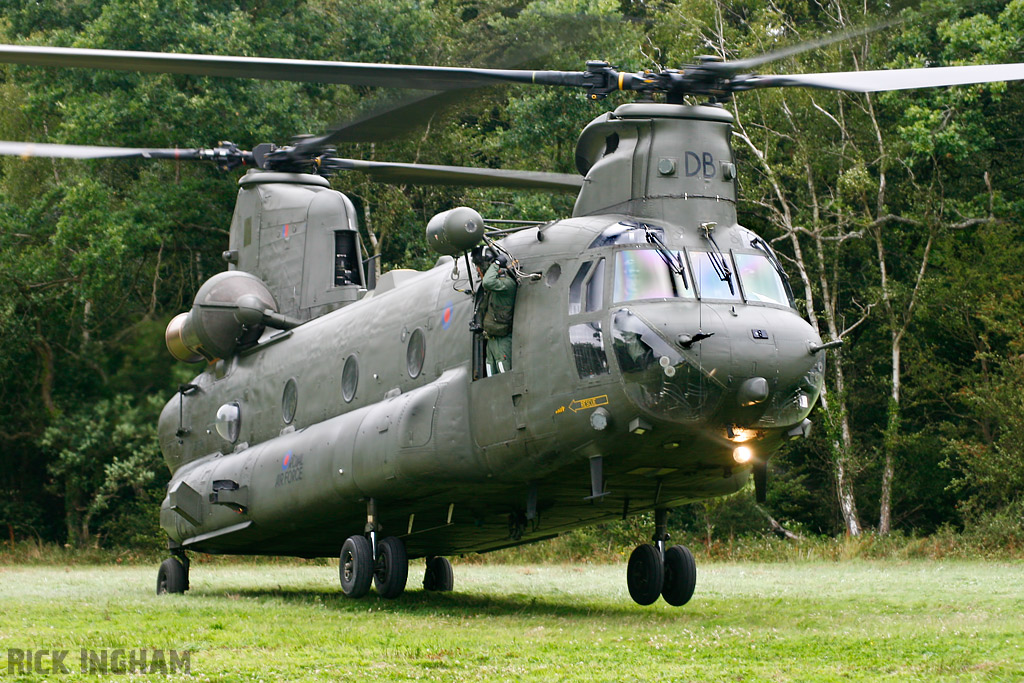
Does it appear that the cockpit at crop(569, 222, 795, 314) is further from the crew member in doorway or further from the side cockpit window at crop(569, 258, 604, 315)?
the crew member in doorway

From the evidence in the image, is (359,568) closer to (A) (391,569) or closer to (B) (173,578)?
(A) (391,569)

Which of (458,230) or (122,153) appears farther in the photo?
(122,153)

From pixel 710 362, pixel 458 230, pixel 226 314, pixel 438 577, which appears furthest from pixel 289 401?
pixel 710 362

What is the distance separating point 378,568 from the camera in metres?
14.9

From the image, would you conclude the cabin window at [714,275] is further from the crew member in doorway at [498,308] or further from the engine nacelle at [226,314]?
the engine nacelle at [226,314]

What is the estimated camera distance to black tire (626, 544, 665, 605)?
47.7 ft

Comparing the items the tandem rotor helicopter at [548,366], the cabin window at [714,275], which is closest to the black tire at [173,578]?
the tandem rotor helicopter at [548,366]

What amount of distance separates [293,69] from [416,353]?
4.21 metres

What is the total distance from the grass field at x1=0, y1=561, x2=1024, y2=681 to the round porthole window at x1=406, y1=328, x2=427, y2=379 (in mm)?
2824

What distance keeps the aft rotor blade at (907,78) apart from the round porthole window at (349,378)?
661cm

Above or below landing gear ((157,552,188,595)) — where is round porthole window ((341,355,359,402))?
above

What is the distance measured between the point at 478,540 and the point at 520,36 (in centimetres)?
2059

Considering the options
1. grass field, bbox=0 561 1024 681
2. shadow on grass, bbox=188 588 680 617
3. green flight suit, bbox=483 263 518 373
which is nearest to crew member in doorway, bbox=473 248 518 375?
green flight suit, bbox=483 263 518 373

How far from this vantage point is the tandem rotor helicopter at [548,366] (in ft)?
38.6
